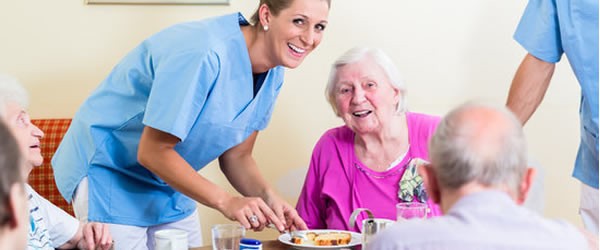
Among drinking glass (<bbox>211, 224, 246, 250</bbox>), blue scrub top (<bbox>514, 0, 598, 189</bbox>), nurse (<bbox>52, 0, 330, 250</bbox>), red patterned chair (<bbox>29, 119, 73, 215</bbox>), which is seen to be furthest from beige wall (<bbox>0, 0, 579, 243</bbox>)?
drinking glass (<bbox>211, 224, 246, 250</bbox>)

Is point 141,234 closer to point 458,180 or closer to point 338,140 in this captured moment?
point 338,140

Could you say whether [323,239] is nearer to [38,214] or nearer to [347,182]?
[347,182]

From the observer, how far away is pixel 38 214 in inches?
63.6

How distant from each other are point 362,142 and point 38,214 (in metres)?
1.05

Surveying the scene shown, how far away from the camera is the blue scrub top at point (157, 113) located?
5.76 feet

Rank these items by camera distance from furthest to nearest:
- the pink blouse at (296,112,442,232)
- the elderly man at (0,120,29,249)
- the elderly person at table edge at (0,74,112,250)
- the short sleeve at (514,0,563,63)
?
the pink blouse at (296,112,442,232), the short sleeve at (514,0,563,63), the elderly person at table edge at (0,74,112,250), the elderly man at (0,120,29,249)

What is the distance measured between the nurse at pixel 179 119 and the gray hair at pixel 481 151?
801 millimetres

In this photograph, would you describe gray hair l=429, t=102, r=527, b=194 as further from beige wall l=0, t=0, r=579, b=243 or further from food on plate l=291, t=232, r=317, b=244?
beige wall l=0, t=0, r=579, b=243

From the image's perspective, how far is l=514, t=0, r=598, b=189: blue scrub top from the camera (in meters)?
1.73

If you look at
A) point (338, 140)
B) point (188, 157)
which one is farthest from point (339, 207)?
point (188, 157)

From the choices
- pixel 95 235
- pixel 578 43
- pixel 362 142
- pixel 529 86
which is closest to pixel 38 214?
pixel 95 235

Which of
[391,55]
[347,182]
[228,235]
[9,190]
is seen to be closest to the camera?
[9,190]

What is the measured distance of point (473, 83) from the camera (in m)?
2.79

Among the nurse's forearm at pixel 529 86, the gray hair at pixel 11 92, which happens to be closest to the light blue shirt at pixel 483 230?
the nurse's forearm at pixel 529 86
